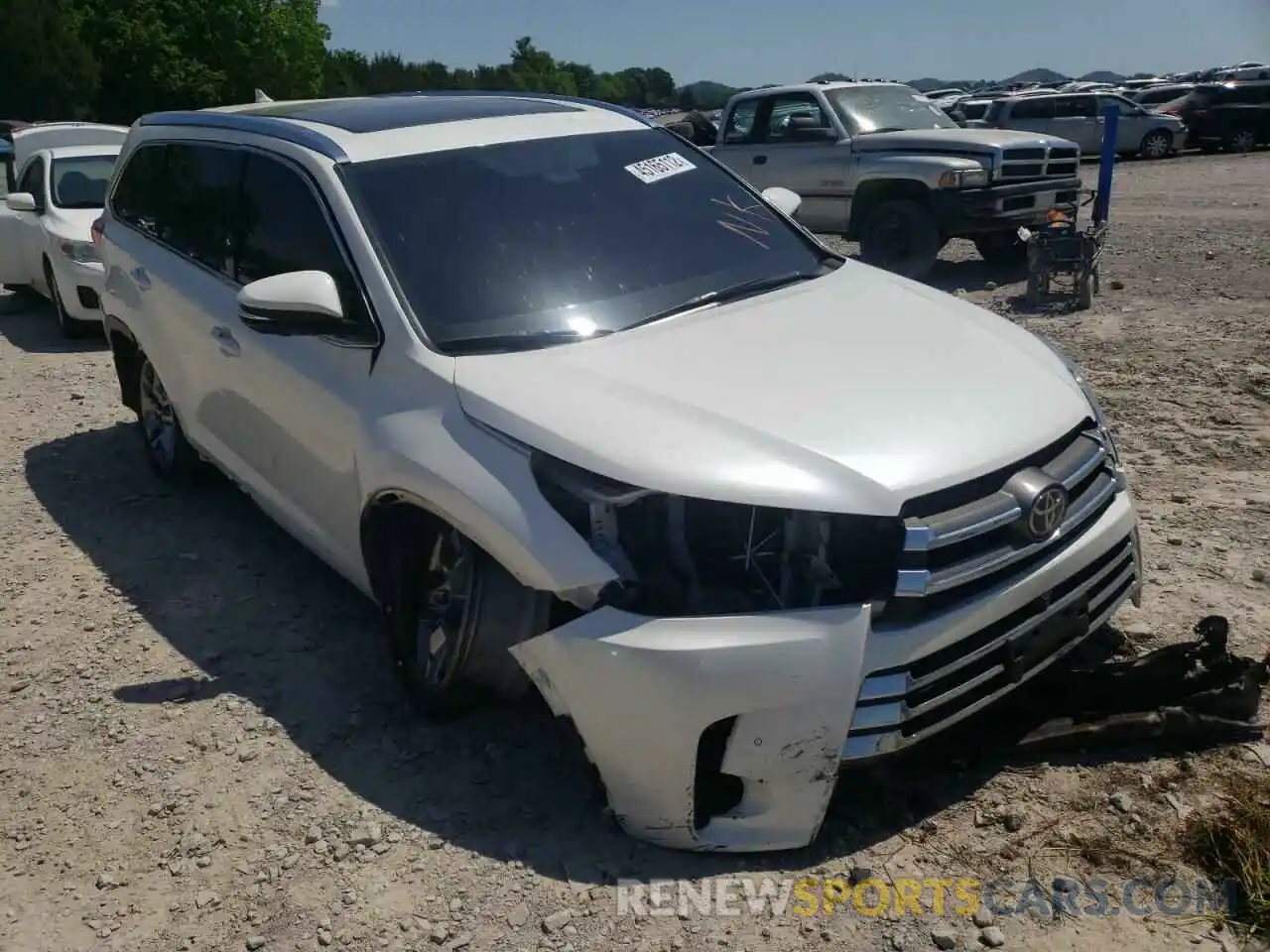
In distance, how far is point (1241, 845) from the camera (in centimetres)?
275

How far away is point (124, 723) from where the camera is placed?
12.3ft

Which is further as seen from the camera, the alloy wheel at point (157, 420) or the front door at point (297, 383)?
the alloy wheel at point (157, 420)

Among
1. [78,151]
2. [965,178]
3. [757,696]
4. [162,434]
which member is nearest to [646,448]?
[757,696]

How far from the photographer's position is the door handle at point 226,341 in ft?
14.0

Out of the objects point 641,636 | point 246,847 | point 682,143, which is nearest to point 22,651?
point 246,847

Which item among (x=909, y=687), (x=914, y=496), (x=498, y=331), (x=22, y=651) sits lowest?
(x=22, y=651)

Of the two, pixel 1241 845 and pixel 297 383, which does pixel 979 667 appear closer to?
pixel 1241 845

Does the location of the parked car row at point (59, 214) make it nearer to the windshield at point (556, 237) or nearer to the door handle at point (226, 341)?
the door handle at point (226, 341)

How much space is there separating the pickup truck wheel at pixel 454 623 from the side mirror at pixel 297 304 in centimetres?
70

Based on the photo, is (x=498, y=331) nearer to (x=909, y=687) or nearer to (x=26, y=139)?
(x=909, y=687)

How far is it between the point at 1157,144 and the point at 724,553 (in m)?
24.6

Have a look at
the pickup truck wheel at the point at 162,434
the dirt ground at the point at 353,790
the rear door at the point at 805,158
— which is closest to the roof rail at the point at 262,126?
the pickup truck wheel at the point at 162,434

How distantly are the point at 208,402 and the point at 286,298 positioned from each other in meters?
1.49

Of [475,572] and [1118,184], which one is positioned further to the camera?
[1118,184]
